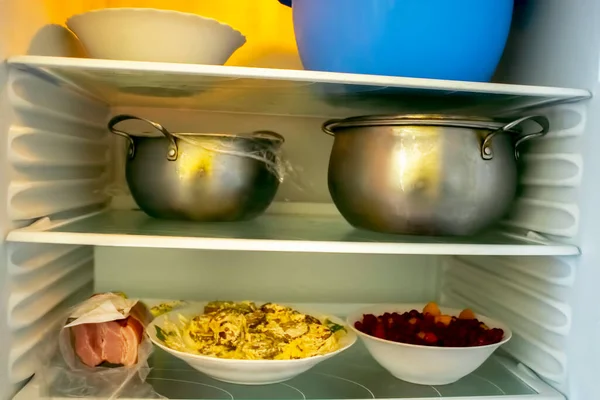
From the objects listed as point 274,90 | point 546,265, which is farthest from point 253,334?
point 546,265

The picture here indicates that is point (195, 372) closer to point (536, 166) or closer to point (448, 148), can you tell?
point (448, 148)

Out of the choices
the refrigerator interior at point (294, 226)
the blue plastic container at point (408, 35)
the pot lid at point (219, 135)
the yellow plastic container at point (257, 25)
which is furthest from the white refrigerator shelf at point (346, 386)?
the yellow plastic container at point (257, 25)

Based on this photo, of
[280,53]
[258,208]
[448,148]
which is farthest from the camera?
[280,53]

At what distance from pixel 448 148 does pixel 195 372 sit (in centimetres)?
59

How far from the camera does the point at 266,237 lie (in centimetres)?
103

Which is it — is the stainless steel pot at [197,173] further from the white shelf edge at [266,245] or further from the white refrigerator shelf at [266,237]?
the white shelf edge at [266,245]

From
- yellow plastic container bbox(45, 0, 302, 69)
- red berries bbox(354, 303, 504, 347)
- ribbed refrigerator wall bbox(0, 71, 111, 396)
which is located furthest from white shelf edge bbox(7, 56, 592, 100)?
yellow plastic container bbox(45, 0, 302, 69)

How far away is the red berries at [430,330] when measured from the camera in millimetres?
1024

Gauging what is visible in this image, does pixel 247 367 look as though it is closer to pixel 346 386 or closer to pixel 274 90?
pixel 346 386

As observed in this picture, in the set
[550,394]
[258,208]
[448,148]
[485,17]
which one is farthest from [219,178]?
[550,394]

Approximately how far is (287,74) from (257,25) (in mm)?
585

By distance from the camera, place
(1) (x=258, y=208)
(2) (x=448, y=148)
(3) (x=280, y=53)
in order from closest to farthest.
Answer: (2) (x=448, y=148) < (1) (x=258, y=208) < (3) (x=280, y=53)

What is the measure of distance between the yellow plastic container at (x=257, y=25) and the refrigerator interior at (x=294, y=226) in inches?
0.9

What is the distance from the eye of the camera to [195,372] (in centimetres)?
108
